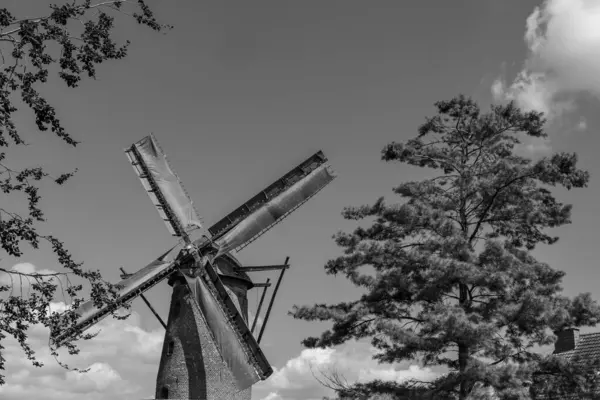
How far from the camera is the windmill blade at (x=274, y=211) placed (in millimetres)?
21266

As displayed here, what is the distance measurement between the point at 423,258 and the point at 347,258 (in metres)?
2.32

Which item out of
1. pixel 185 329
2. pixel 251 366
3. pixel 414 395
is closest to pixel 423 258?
pixel 414 395

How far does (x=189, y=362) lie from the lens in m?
20.1

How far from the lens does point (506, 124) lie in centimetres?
1703

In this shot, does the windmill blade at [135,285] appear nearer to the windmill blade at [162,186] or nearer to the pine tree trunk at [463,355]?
the windmill blade at [162,186]

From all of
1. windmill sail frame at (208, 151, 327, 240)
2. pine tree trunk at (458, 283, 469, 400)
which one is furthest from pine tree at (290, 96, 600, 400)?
windmill sail frame at (208, 151, 327, 240)

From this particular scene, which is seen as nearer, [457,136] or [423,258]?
[423,258]

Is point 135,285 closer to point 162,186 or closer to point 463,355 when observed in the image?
point 162,186

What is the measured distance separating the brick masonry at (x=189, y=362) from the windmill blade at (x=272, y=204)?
2.12 meters

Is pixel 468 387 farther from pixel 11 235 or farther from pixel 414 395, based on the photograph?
pixel 11 235

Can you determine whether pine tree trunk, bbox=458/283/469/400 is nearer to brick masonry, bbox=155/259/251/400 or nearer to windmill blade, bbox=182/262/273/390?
windmill blade, bbox=182/262/273/390

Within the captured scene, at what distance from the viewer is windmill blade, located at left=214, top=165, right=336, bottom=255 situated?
21.3m

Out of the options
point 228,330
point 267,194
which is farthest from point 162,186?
point 228,330

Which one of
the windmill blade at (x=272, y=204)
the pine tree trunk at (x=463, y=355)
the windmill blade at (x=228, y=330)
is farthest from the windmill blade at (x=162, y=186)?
the pine tree trunk at (x=463, y=355)
